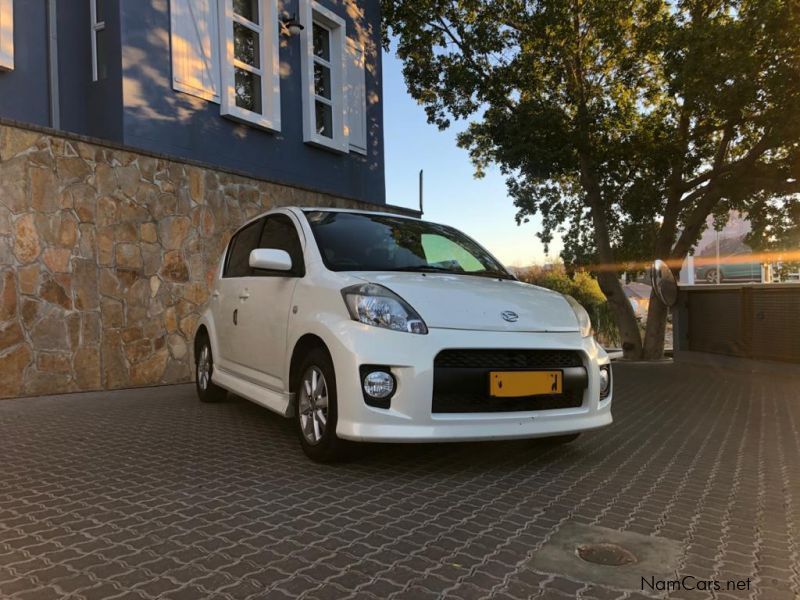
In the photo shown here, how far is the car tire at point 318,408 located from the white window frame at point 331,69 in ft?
25.1

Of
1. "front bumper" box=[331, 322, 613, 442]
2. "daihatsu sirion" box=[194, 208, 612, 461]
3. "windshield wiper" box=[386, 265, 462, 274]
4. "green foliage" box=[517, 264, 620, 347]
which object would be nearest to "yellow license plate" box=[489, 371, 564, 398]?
"daihatsu sirion" box=[194, 208, 612, 461]

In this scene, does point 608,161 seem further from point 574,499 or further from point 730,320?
point 574,499

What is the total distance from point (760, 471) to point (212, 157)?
7.75 metres

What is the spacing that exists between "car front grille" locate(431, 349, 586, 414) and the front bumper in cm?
4

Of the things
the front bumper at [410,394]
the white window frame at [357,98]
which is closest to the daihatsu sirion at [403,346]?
the front bumper at [410,394]

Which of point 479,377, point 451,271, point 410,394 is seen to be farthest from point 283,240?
point 479,377

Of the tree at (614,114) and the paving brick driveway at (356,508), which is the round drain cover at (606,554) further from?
the tree at (614,114)

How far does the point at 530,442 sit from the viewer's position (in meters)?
4.49

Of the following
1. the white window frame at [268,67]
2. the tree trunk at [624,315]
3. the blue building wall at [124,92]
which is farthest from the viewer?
the tree trunk at [624,315]

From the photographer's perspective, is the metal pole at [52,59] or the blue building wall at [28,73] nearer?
the blue building wall at [28,73]

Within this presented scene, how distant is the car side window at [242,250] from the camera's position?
5291 mm

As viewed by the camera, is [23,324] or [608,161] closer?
[23,324]

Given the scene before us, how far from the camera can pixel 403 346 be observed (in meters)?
3.40

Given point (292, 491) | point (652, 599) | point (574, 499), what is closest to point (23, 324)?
point (292, 491)
